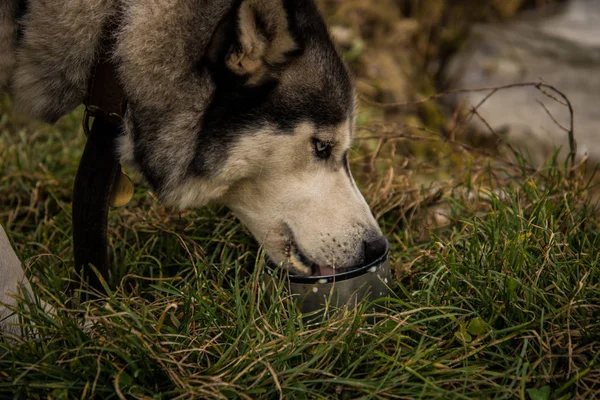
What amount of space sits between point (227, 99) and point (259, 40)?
27 centimetres

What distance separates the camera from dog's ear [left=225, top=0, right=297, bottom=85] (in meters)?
2.27

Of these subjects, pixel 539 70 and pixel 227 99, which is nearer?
pixel 227 99

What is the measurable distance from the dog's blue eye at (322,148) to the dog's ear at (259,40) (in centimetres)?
37

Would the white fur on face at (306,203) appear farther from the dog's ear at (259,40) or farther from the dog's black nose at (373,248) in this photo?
the dog's ear at (259,40)

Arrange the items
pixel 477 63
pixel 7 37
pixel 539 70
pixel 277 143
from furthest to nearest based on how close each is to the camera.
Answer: pixel 477 63 < pixel 539 70 < pixel 277 143 < pixel 7 37

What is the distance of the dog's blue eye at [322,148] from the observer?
8.58 feet

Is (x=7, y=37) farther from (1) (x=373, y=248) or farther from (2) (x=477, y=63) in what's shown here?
(2) (x=477, y=63)

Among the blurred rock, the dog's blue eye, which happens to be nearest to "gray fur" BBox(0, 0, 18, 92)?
the dog's blue eye

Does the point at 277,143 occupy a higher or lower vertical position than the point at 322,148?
higher

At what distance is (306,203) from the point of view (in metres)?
2.65

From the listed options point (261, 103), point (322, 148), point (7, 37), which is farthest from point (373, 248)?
point (7, 37)

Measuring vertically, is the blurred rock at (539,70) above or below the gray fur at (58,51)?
below

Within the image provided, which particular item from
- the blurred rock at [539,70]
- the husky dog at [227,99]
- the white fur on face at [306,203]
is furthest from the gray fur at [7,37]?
the blurred rock at [539,70]

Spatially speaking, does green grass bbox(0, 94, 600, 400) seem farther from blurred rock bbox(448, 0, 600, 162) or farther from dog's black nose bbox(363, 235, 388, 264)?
blurred rock bbox(448, 0, 600, 162)
